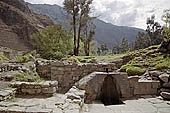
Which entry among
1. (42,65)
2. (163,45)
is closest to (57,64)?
(42,65)

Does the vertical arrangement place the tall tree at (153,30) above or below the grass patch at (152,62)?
above

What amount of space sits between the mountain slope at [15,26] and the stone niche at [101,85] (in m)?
20.7

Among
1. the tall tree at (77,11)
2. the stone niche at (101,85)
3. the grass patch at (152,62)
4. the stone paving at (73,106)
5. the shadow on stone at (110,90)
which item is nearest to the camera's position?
the stone paving at (73,106)

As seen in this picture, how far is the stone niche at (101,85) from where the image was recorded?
479cm

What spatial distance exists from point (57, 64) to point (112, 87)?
3070 mm

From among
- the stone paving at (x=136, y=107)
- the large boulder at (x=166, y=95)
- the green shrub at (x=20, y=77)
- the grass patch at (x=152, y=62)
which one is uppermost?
the grass patch at (x=152, y=62)

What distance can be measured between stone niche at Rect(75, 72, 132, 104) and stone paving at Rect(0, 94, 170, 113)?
395 mm

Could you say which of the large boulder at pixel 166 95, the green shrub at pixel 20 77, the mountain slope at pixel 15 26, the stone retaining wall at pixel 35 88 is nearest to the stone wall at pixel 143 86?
the large boulder at pixel 166 95

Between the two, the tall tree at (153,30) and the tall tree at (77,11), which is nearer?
the tall tree at (77,11)

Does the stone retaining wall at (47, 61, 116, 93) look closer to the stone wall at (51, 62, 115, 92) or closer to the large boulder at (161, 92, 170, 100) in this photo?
the stone wall at (51, 62, 115, 92)

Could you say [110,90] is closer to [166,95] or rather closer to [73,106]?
[166,95]

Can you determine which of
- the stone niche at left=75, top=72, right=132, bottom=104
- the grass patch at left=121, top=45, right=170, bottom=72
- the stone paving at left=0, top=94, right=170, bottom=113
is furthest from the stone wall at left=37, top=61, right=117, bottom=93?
the stone paving at left=0, top=94, right=170, bottom=113

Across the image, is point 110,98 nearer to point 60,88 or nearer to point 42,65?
point 60,88

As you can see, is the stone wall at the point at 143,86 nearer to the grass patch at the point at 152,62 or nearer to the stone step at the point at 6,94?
the grass patch at the point at 152,62
